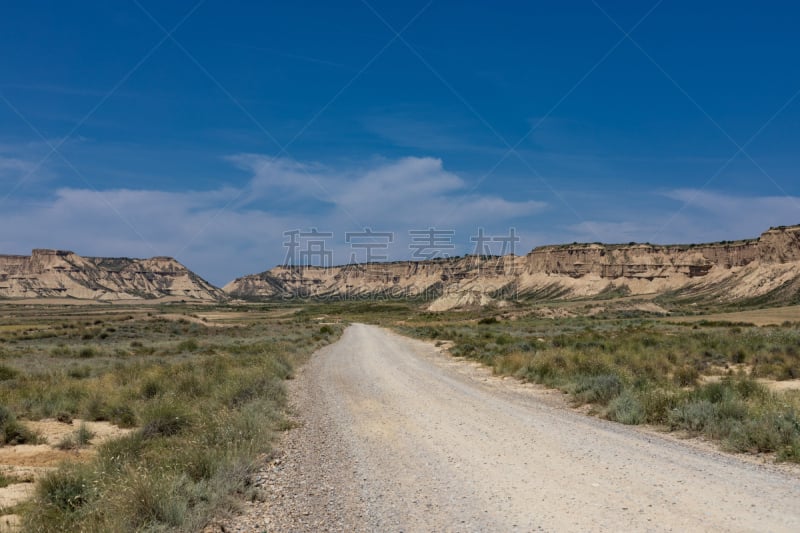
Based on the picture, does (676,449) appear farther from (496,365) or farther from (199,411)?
(496,365)

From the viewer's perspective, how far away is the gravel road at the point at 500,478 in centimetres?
552

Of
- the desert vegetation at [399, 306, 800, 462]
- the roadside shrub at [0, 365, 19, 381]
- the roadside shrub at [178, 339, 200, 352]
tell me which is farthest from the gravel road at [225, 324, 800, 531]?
the roadside shrub at [178, 339, 200, 352]

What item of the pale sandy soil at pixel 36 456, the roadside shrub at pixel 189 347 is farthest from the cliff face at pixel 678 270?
the pale sandy soil at pixel 36 456

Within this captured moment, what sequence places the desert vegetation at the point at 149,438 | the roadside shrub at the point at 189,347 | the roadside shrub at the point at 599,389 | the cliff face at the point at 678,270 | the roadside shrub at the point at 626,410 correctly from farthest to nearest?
the cliff face at the point at 678,270, the roadside shrub at the point at 189,347, the roadside shrub at the point at 599,389, the roadside shrub at the point at 626,410, the desert vegetation at the point at 149,438

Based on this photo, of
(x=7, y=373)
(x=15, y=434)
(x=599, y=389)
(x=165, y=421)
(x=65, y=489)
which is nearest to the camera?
(x=65, y=489)

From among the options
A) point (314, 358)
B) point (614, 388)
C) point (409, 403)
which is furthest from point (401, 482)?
point (314, 358)

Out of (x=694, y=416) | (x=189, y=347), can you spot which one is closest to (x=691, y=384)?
(x=694, y=416)

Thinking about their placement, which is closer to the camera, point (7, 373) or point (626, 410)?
point (626, 410)

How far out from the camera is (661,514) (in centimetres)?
548

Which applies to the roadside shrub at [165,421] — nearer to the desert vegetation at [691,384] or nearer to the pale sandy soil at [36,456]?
the pale sandy soil at [36,456]

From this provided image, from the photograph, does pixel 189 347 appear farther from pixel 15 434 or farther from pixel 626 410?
pixel 626 410

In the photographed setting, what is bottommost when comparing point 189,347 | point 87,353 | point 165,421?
point 87,353

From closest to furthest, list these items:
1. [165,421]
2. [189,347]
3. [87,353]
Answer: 1. [165,421]
2. [87,353]
3. [189,347]

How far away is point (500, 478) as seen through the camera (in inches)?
276
